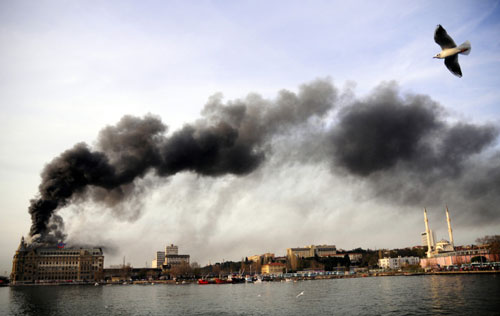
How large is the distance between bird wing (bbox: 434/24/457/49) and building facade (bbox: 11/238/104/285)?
476 feet

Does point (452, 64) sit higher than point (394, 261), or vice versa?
point (452, 64)

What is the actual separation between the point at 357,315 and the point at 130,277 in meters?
142

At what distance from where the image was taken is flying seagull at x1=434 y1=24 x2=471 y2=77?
15.2 metres

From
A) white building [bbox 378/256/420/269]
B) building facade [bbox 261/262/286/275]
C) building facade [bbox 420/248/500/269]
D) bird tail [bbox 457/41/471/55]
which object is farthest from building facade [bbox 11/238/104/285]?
bird tail [bbox 457/41/471/55]

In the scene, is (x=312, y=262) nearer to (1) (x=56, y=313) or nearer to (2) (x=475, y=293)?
(2) (x=475, y=293)

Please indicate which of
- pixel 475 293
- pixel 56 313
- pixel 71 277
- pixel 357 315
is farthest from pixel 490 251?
pixel 71 277

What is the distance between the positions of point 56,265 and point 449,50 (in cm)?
15693

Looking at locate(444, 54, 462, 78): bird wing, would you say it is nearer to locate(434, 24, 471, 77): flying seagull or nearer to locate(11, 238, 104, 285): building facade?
locate(434, 24, 471, 77): flying seagull

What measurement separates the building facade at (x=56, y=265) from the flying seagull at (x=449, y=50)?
145m

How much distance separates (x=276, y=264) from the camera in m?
198

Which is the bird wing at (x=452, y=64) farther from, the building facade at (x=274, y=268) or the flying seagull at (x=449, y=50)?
the building facade at (x=274, y=268)

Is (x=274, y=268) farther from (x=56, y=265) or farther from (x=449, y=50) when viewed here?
(x=449, y=50)

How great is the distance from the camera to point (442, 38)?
15430mm

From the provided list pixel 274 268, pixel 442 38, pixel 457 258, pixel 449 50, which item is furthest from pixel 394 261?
pixel 442 38
